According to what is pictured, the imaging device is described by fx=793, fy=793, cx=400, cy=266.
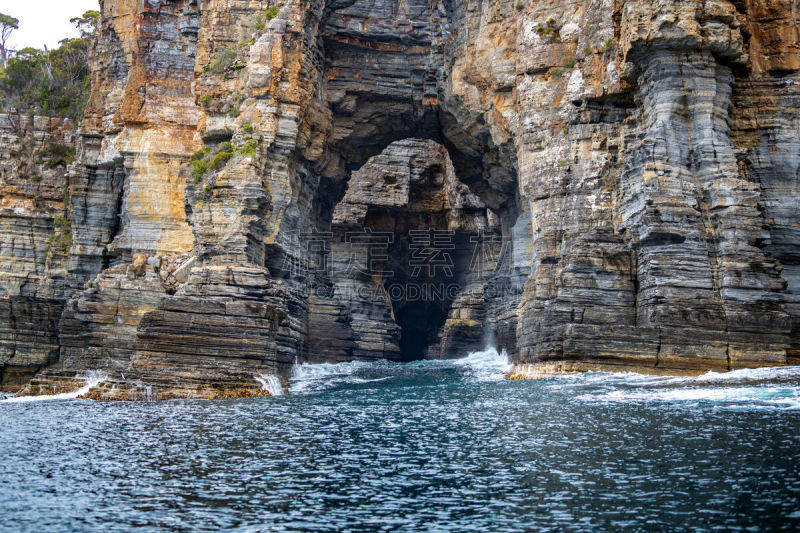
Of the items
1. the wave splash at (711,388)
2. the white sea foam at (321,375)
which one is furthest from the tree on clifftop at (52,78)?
the wave splash at (711,388)

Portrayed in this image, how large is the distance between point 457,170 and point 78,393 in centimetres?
2702

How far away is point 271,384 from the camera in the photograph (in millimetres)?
31422

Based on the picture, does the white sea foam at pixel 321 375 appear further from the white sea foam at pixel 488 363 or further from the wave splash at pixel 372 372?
the white sea foam at pixel 488 363

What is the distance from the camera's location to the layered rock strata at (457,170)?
29.8 meters

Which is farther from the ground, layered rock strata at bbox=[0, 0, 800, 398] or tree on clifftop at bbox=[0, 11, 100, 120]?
tree on clifftop at bbox=[0, 11, 100, 120]

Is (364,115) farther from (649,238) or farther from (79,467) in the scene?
(79,467)

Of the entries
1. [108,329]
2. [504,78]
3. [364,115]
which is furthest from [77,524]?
[364,115]

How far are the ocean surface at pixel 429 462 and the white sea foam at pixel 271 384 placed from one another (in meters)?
4.03

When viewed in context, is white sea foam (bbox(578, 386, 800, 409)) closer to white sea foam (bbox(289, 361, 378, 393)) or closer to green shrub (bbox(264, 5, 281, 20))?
white sea foam (bbox(289, 361, 378, 393))

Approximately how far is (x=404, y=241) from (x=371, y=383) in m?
27.1

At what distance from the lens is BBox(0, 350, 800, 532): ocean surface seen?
41.3 ft

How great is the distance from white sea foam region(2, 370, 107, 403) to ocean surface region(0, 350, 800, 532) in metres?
3.04

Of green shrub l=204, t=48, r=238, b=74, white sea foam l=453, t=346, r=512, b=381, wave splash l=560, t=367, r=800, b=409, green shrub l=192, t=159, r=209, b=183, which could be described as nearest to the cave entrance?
white sea foam l=453, t=346, r=512, b=381

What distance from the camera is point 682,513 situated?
12234 mm
